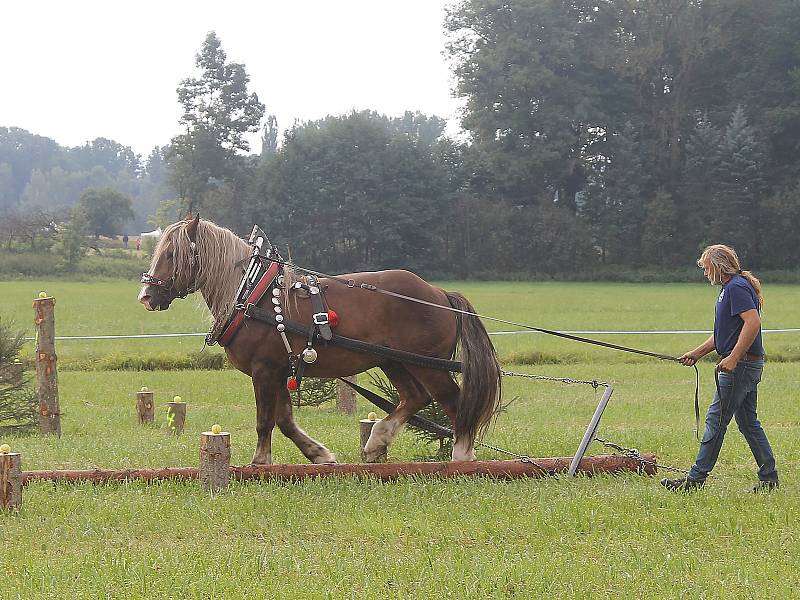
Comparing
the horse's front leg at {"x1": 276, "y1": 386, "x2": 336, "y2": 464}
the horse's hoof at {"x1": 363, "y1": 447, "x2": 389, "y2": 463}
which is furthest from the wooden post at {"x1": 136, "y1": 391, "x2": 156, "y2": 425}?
the horse's hoof at {"x1": 363, "y1": 447, "x2": 389, "y2": 463}

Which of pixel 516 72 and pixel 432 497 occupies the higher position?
pixel 516 72

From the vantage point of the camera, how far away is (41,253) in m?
55.3

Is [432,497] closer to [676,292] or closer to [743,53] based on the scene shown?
[676,292]

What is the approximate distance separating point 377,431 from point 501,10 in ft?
195

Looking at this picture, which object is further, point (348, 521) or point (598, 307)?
point (598, 307)

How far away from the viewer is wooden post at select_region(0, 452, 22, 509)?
→ 632 cm

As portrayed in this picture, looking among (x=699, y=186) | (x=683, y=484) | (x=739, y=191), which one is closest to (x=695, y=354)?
(x=683, y=484)

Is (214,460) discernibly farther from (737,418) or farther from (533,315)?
(533,315)

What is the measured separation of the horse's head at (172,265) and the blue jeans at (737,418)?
4.19m

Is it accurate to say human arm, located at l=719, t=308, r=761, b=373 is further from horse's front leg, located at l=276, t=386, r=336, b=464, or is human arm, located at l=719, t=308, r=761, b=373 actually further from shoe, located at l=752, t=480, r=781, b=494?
horse's front leg, located at l=276, t=386, r=336, b=464

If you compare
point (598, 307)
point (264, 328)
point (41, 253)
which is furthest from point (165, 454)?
point (41, 253)

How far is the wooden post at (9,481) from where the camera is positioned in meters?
6.32

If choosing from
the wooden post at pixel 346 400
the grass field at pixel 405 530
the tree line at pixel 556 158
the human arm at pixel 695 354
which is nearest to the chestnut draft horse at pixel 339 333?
the grass field at pixel 405 530

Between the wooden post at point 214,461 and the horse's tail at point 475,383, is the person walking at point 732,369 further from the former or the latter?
the wooden post at point 214,461
